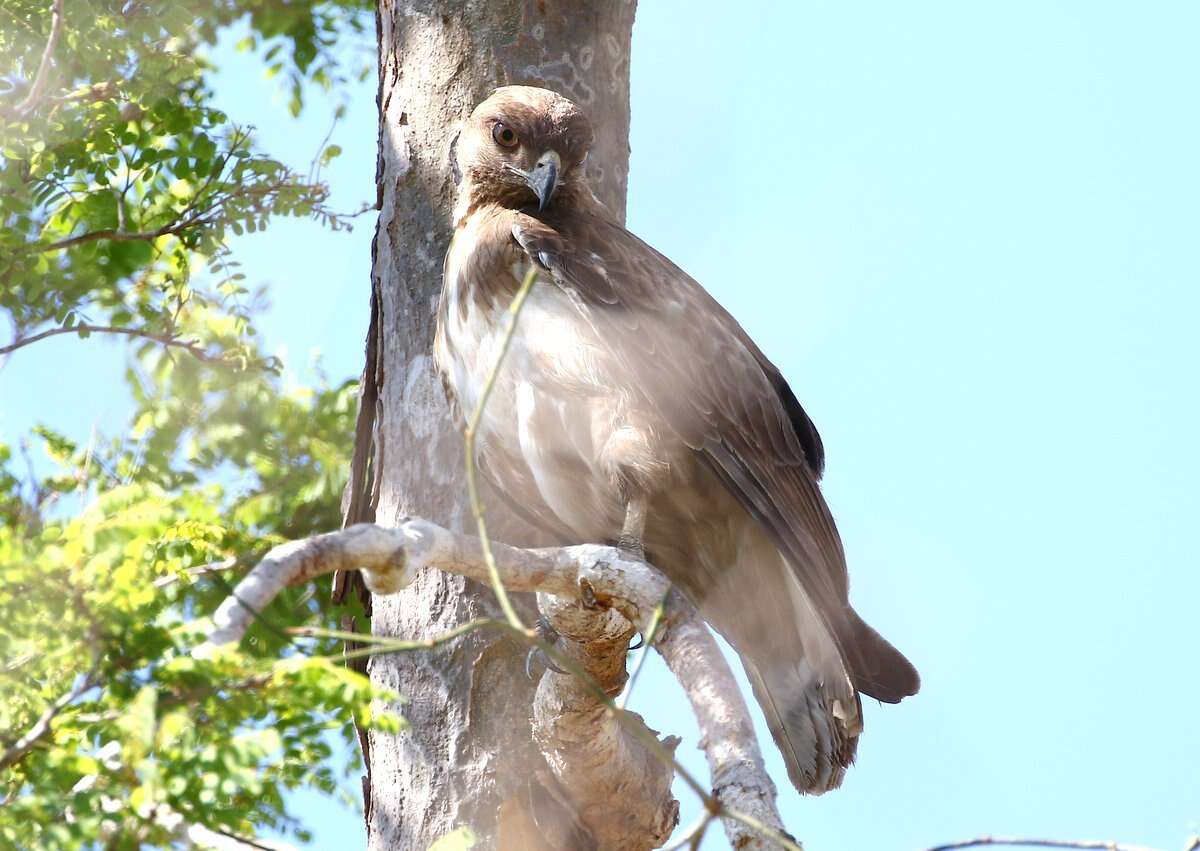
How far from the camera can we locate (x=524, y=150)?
163 inches

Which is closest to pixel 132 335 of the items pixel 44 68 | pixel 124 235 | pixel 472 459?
pixel 124 235

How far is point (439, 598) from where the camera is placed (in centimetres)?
387

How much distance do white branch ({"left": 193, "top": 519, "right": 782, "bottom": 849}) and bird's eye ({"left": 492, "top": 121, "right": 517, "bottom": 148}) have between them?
4.65 feet

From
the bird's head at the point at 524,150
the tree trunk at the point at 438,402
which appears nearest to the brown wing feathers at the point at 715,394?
the bird's head at the point at 524,150

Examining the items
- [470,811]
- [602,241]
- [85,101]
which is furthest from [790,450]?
[85,101]

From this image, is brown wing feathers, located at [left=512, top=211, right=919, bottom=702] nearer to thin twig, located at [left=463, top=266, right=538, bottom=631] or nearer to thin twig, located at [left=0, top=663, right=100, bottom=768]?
thin twig, located at [left=463, top=266, right=538, bottom=631]

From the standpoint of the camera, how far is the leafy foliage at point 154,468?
2055 mm

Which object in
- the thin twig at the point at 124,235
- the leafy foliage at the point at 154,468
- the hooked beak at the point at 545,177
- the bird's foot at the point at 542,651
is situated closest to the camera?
the leafy foliage at the point at 154,468

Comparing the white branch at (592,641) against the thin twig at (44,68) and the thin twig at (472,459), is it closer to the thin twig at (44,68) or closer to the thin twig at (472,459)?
the thin twig at (472,459)

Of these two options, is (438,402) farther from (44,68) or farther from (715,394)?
(44,68)

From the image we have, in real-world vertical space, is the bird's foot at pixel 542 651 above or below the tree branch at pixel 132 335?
below

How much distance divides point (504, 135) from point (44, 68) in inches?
50.3

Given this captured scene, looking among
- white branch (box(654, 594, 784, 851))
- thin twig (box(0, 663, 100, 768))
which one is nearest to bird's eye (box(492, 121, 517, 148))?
white branch (box(654, 594, 784, 851))

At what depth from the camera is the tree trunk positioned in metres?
3.70
